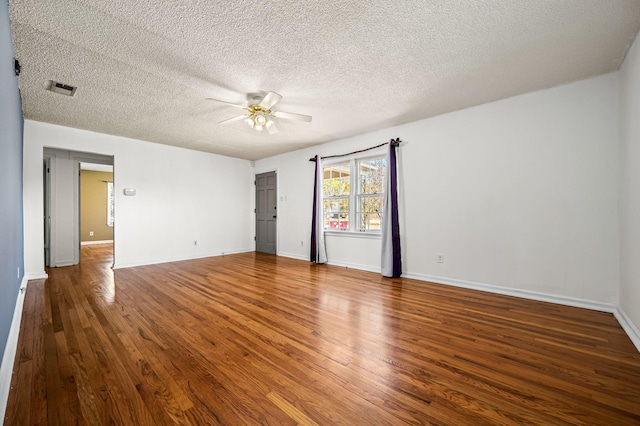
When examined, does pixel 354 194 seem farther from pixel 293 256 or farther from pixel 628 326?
pixel 628 326

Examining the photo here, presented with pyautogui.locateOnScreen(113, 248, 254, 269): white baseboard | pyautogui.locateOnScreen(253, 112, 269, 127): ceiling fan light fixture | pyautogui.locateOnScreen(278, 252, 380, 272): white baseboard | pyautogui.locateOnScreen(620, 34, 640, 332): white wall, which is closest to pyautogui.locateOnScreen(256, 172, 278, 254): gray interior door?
pyautogui.locateOnScreen(113, 248, 254, 269): white baseboard

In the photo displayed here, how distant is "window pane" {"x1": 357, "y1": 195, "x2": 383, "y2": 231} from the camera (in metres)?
4.88

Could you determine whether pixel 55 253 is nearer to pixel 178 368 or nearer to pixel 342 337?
pixel 178 368

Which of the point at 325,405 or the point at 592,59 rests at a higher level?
the point at 592,59

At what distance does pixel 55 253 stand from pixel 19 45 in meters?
4.66

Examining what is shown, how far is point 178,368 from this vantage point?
180cm

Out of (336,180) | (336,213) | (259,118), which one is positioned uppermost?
(259,118)

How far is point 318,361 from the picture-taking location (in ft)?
6.19

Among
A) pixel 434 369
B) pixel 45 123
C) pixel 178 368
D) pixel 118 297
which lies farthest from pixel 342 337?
pixel 45 123

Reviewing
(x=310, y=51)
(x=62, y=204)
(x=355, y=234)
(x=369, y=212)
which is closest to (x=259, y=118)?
(x=310, y=51)

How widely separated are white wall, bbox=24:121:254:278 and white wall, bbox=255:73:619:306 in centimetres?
431

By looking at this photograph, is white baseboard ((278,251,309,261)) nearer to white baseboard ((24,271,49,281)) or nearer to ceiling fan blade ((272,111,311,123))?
ceiling fan blade ((272,111,311,123))

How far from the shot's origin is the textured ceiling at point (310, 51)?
1927 mm

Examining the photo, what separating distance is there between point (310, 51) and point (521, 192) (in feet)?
9.95
